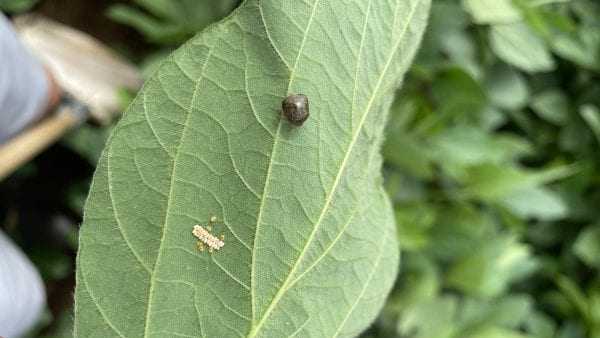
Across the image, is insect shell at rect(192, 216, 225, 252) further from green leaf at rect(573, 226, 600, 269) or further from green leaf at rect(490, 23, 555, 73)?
green leaf at rect(573, 226, 600, 269)

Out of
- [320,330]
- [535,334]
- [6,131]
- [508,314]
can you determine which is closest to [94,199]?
[320,330]

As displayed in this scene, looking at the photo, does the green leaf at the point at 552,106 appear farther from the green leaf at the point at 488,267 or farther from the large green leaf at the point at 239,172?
the large green leaf at the point at 239,172

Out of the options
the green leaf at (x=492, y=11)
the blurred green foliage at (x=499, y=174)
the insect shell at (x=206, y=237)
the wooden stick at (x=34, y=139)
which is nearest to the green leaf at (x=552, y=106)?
the blurred green foliage at (x=499, y=174)

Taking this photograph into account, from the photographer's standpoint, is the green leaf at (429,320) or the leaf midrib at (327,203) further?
the green leaf at (429,320)

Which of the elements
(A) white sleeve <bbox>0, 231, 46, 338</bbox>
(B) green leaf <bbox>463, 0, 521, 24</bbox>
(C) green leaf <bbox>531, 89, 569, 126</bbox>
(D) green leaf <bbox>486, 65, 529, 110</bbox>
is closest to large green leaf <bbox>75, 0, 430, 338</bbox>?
(A) white sleeve <bbox>0, 231, 46, 338</bbox>

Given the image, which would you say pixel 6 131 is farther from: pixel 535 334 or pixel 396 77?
pixel 535 334

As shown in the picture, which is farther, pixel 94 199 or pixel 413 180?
pixel 413 180
